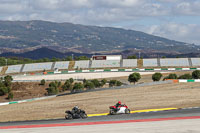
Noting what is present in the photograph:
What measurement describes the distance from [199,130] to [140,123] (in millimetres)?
5201

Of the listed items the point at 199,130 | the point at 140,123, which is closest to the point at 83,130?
the point at 140,123

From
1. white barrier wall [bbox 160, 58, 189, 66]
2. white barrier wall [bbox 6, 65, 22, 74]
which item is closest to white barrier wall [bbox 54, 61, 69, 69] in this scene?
white barrier wall [bbox 6, 65, 22, 74]

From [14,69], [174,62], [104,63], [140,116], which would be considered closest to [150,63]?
[174,62]

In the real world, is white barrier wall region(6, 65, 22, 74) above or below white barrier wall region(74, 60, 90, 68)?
below

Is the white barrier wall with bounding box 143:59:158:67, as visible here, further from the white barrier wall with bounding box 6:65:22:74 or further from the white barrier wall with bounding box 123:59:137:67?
the white barrier wall with bounding box 6:65:22:74

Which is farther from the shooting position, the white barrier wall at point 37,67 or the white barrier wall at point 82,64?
the white barrier wall at point 82,64

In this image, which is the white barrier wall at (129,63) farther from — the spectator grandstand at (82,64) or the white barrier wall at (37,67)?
the white barrier wall at (37,67)

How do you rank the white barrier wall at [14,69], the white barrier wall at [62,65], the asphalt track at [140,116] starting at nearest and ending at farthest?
the asphalt track at [140,116] < the white barrier wall at [14,69] < the white barrier wall at [62,65]

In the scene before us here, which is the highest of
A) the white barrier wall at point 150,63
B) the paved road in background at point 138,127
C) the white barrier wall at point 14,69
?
the white barrier wall at point 150,63

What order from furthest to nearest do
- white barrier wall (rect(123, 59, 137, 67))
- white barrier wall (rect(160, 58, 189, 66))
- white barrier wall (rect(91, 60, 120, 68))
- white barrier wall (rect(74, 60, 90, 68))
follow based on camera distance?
1. white barrier wall (rect(74, 60, 90, 68))
2. white barrier wall (rect(91, 60, 120, 68))
3. white barrier wall (rect(123, 59, 137, 67))
4. white barrier wall (rect(160, 58, 189, 66))

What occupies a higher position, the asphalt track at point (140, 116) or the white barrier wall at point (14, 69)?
the white barrier wall at point (14, 69)

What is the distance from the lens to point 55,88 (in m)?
88.1

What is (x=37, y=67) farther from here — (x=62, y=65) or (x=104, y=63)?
(x=104, y=63)

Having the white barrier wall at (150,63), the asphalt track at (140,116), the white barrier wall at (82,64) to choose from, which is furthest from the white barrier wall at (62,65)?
the asphalt track at (140,116)
